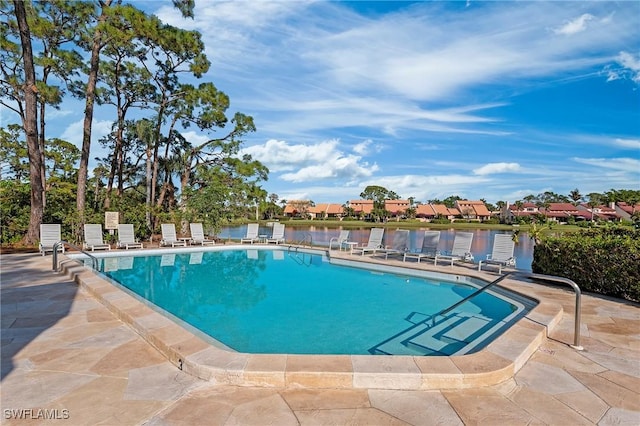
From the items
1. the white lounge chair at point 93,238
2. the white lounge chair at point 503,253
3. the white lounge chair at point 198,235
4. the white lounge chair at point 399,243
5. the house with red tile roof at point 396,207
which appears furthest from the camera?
the house with red tile roof at point 396,207

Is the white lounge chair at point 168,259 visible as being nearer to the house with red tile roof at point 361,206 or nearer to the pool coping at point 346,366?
the pool coping at point 346,366

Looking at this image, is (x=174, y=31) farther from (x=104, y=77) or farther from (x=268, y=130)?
(x=268, y=130)

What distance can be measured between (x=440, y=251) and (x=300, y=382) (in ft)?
25.1

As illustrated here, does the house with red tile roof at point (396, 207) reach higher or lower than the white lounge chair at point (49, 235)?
higher

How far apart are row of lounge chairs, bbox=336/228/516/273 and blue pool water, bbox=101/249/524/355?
1308mm

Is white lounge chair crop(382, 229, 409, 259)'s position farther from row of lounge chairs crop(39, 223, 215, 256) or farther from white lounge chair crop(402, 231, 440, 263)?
row of lounge chairs crop(39, 223, 215, 256)

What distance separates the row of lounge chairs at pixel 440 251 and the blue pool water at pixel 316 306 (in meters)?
1.31

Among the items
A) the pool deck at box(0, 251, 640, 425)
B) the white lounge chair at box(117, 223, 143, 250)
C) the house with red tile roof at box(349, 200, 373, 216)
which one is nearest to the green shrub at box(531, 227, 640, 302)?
the pool deck at box(0, 251, 640, 425)

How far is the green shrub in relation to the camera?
18.7 ft

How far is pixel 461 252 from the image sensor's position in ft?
29.6

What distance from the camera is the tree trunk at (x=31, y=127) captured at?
36.6 feet

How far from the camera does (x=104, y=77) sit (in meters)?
16.8

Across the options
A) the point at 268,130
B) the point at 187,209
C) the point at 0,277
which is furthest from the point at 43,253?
the point at 268,130

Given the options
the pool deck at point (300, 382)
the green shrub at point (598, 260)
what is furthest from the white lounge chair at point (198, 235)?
the green shrub at point (598, 260)
